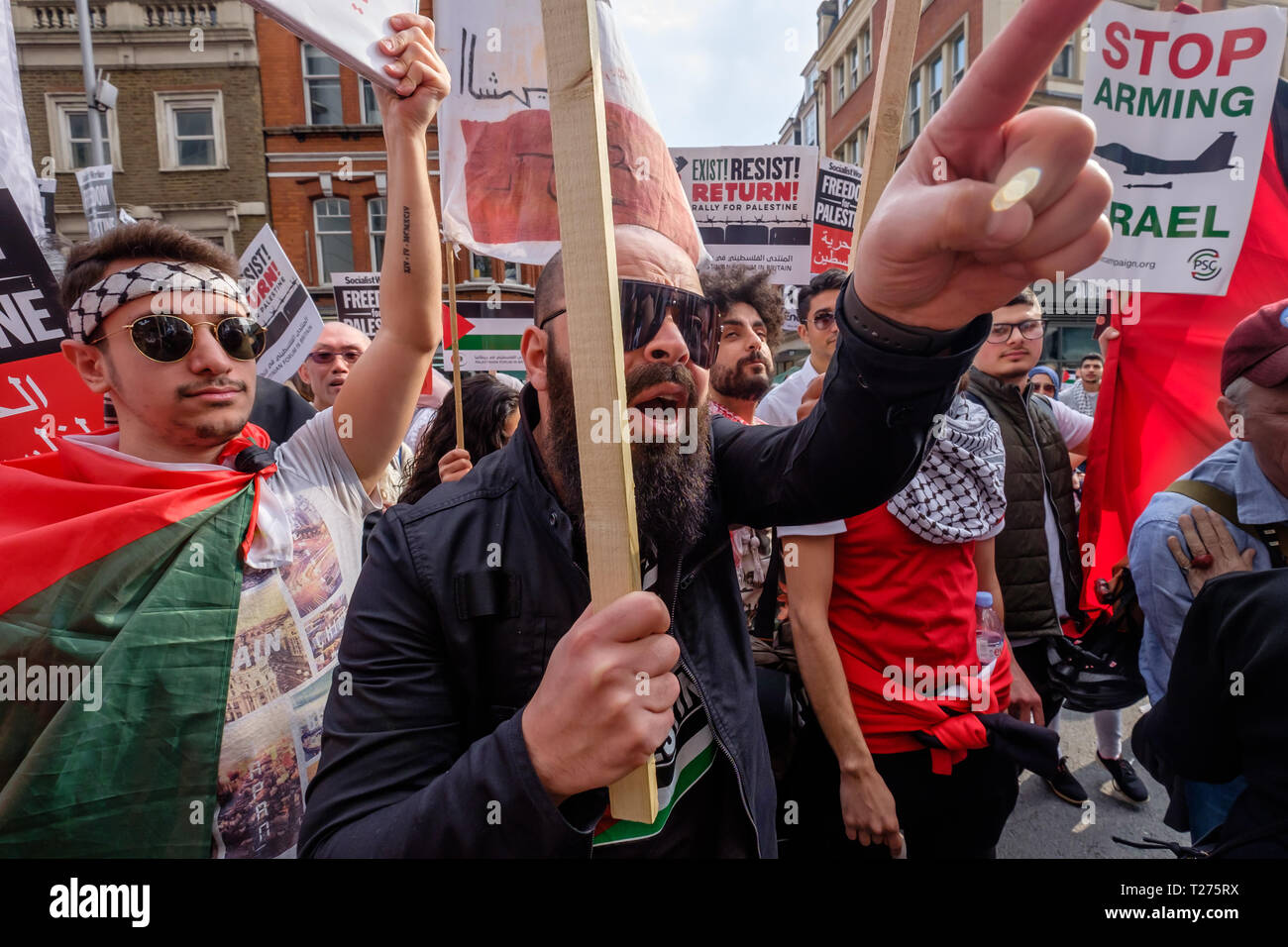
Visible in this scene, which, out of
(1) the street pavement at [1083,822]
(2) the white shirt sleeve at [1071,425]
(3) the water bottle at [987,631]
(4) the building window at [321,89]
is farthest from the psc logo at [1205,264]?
(4) the building window at [321,89]

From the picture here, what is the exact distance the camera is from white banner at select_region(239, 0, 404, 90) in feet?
4.19

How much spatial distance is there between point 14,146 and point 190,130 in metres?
20.6

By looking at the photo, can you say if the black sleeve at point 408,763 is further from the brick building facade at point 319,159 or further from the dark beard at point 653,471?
the brick building facade at point 319,159

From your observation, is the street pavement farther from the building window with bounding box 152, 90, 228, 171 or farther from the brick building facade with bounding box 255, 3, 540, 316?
the building window with bounding box 152, 90, 228, 171

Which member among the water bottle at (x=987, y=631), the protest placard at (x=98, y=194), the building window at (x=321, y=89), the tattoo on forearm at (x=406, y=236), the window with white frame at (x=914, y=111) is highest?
the building window at (x=321, y=89)

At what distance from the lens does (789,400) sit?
12.8ft

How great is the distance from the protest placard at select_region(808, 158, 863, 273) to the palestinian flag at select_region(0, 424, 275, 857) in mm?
5498

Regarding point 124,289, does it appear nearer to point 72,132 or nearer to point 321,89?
point 321,89

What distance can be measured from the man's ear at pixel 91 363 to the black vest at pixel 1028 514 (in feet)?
9.83

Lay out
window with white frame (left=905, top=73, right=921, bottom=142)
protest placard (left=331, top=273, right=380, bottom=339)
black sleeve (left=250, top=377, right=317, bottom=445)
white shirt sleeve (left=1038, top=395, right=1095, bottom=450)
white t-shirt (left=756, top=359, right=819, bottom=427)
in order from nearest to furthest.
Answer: black sleeve (left=250, top=377, right=317, bottom=445) < white shirt sleeve (left=1038, top=395, right=1095, bottom=450) < white t-shirt (left=756, top=359, right=819, bottom=427) < protest placard (left=331, top=273, right=380, bottom=339) < window with white frame (left=905, top=73, right=921, bottom=142)

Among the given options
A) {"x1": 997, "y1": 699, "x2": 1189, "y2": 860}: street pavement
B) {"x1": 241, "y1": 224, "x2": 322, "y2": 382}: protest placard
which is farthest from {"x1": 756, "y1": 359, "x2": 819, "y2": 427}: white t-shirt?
{"x1": 241, "y1": 224, "x2": 322, "y2": 382}: protest placard

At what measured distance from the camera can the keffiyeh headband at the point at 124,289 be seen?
1715mm

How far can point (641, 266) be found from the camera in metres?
1.29
